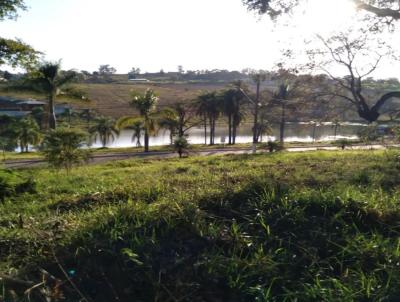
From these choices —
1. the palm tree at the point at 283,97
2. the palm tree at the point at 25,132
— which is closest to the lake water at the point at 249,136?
the palm tree at the point at 25,132

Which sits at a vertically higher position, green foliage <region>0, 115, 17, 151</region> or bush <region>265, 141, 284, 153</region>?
bush <region>265, 141, 284, 153</region>

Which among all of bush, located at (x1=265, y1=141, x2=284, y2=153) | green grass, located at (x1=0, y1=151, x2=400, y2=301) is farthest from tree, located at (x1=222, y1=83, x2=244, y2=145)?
green grass, located at (x1=0, y1=151, x2=400, y2=301)

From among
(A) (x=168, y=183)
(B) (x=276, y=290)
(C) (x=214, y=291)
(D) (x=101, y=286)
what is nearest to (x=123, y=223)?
(D) (x=101, y=286)

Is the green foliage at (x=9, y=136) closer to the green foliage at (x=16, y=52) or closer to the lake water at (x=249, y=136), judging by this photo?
the lake water at (x=249, y=136)

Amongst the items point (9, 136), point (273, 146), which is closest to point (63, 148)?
point (273, 146)

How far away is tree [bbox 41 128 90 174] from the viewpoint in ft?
55.1

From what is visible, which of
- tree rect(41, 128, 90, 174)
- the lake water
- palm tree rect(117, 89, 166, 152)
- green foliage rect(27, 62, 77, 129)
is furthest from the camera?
the lake water

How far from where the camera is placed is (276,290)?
3889mm

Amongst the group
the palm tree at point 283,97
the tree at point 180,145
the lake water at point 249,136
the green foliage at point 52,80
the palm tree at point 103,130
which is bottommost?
the lake water at point 249,136

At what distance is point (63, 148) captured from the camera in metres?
16.8

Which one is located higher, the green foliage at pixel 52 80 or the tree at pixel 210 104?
the green foliage at pixel 52 80

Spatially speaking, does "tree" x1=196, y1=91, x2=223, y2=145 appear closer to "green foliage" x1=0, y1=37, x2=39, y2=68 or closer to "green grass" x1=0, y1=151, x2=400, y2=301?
"green foliage" x1=0, y1=37, x2=39, y2=68

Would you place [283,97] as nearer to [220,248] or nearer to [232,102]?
[232,102]

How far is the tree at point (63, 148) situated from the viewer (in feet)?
55.1
